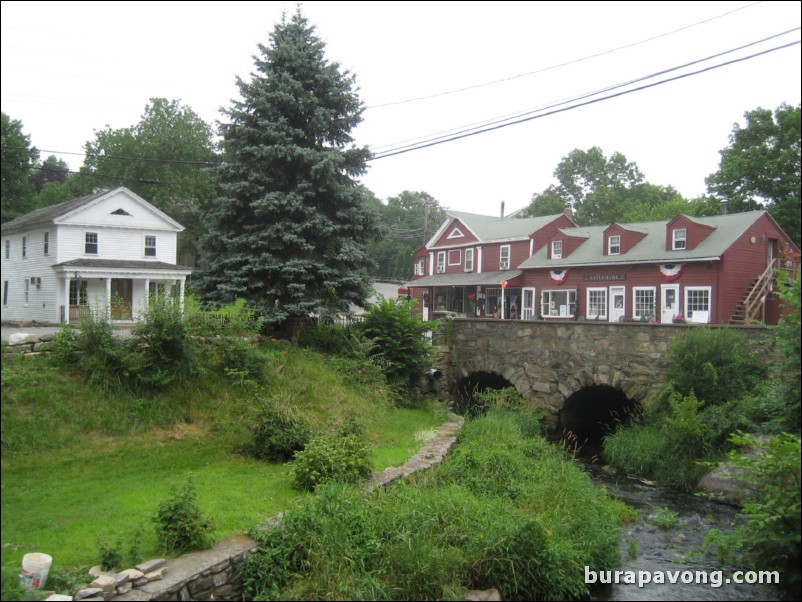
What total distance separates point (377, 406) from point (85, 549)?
8.52m

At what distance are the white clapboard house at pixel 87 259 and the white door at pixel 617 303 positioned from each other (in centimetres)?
1946

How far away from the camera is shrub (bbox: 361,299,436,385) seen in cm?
1627

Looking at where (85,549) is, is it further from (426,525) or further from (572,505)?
(572,505)

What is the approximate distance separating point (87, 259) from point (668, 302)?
893 inches

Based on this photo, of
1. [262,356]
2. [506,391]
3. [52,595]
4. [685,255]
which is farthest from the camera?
[685,255]

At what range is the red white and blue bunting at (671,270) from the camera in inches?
1002

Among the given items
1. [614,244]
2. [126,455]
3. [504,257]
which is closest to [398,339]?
[126,455]

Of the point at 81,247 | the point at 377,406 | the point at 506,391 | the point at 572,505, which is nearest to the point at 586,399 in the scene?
the point at 506,391

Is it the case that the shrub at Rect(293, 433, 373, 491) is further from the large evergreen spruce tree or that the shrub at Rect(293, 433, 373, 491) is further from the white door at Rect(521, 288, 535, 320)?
the white door at Rect(521, 288, 535, 320)

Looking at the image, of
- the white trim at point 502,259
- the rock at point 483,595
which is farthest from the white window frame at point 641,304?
the rock at point 483,595

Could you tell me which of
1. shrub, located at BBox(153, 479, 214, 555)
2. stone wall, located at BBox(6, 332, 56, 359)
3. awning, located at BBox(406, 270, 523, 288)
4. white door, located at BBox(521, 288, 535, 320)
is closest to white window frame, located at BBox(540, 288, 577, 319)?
white door, located at BBox(521, 288, 535, 320)

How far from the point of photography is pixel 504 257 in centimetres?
3684

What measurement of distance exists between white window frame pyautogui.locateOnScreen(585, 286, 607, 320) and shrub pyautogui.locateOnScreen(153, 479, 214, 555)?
1002 inches

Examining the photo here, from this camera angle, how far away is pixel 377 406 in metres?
14.2
